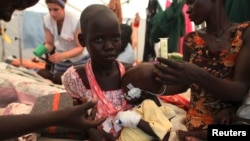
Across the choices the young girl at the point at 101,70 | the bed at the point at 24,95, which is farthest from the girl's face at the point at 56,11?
the young girl at the point at 101,70

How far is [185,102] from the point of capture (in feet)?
6.19

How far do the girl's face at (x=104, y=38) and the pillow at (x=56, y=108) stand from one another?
428 millimetres

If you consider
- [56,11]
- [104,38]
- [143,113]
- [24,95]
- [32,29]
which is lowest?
[24,95]

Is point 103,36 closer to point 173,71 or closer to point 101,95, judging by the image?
point 101,95

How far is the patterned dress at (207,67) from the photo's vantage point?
131cm

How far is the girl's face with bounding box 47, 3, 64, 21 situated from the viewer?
2504 mm

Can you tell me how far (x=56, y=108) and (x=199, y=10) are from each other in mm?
891

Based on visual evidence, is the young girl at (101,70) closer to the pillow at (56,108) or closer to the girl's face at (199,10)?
the pillow at (56,108)

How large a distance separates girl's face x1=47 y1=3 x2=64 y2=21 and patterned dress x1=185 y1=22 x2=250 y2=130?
1.41 meters

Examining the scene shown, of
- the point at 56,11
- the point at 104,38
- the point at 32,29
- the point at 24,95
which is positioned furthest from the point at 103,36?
the point at 32,29

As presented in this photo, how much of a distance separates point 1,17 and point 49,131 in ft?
2.89

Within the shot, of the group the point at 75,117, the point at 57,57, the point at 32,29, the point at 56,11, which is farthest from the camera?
the point at 32,29

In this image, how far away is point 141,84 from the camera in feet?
3.74

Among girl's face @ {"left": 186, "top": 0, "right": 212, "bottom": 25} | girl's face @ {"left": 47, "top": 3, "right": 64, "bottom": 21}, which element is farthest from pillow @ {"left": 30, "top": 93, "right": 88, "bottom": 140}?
girl's face @ {"left": 47, "top": 3, "right": 64, "bottom": 21}
